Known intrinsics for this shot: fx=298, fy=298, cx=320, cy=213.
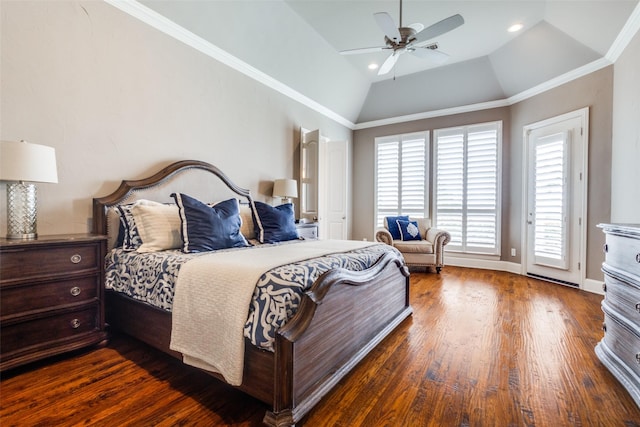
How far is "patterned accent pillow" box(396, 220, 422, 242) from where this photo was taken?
4.90 m

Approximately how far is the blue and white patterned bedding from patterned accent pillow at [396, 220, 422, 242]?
2.32 metres

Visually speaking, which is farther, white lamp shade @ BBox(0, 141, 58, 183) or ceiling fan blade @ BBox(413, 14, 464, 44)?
ceiling fan blade @ BBox(413, 14, 464, 44)

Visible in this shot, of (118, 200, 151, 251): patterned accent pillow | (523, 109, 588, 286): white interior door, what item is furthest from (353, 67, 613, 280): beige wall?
(118, 200, 151, 251): patterned accent pillow

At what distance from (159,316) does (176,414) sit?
0.65 meters

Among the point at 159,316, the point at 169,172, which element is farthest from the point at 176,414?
the point at 169,172

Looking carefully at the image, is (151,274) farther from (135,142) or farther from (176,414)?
(135,142)

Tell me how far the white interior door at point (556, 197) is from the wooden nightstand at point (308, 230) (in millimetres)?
3239

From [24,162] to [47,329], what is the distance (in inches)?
41.1

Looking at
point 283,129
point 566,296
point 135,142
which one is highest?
point 283,129

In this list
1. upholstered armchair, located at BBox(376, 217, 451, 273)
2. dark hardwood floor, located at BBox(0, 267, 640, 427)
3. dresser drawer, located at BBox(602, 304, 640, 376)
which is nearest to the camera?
dark hardwood floor, located at BBox(0, 267, 640, 427)

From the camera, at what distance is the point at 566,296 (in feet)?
11.5

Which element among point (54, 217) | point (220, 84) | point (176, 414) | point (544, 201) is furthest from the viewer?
point (544, 201)

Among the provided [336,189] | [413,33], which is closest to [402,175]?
[336,189]

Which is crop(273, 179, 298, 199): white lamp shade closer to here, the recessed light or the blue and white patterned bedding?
the blue and white patterned bedding
